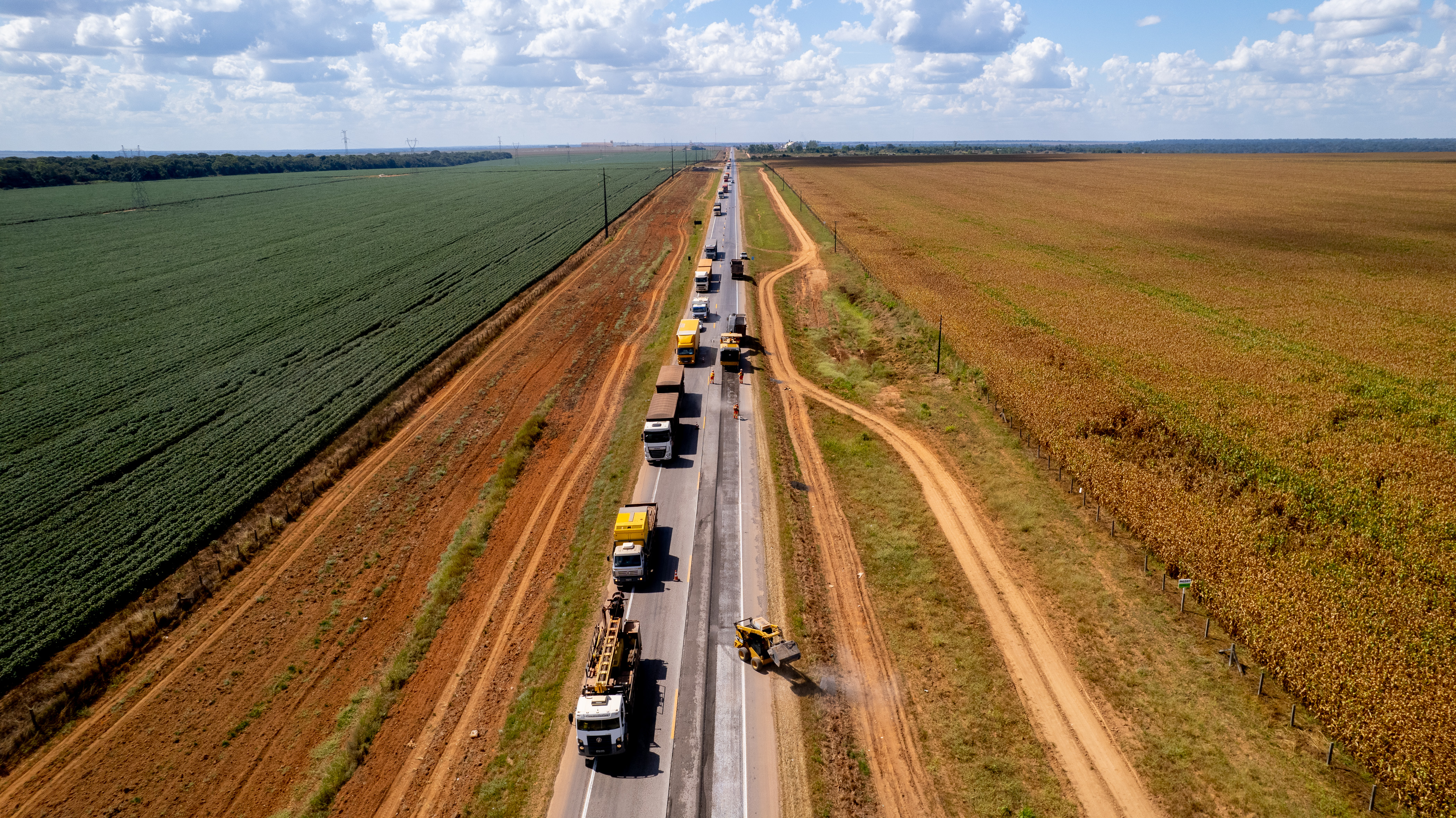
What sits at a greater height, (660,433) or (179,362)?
(179,362)

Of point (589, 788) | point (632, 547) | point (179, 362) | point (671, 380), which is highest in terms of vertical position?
point (671, 380)

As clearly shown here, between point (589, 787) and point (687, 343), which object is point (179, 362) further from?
point (589, 787)

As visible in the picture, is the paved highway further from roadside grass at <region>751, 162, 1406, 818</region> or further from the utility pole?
the utility pole

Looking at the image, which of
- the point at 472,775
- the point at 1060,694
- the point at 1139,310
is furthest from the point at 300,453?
the point at 1139,310

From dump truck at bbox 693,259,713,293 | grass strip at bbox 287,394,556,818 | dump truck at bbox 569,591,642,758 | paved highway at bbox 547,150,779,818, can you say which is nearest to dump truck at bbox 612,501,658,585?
paved highway at bbox 547,150,779,818

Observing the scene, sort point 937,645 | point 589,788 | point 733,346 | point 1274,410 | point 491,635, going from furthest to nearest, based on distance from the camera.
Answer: point 733,346 → point 1274,410 → point 491,635 → point 937,645 → point 589,788

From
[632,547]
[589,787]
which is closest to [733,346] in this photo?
[632,547]

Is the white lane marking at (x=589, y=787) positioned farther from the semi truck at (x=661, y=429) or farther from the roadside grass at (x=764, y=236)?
the roadside grass at (x=764, y=236)

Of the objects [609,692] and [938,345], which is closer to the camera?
[609,692]
